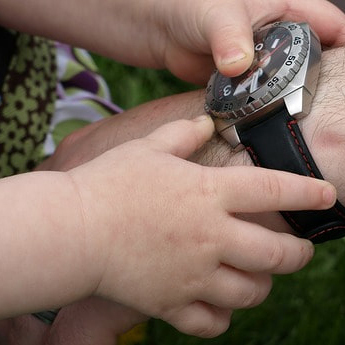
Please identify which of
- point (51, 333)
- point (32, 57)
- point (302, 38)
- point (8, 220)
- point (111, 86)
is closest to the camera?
point (8, 220)

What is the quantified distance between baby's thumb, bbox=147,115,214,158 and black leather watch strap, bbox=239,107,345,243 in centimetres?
6

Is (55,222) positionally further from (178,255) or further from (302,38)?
(302,38)

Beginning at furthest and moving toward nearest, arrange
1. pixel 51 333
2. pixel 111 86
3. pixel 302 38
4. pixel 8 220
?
pixel 111 86
pixel 51 333
pixel 302 38
pixel 8 220

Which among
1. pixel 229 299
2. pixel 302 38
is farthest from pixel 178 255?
pixel 302 38

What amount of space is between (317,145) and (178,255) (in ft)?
0.76

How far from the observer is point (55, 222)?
0.89 m

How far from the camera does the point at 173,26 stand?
121 centimetres

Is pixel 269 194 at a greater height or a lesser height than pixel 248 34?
lesser

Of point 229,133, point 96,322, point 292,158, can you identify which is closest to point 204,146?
point 229,133

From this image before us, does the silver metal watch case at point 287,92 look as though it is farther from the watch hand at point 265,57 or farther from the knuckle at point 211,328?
the knuckle at point 211,328

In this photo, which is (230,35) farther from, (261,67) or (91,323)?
(91,323)

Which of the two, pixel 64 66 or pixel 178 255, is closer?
pixel 178 255

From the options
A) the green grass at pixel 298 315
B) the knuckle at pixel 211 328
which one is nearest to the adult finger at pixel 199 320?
the knuckle at pixel 211 328

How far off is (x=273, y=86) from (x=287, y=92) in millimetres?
21
